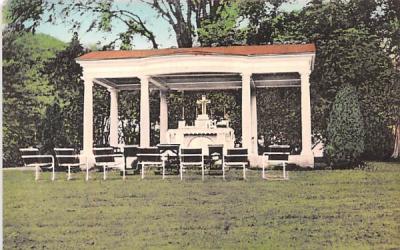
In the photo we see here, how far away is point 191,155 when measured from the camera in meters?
4.45

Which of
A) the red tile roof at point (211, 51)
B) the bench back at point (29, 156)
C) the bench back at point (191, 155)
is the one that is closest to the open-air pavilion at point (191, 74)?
the red tile roof at point (211, 51)

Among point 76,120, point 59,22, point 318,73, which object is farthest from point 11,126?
point 318,73

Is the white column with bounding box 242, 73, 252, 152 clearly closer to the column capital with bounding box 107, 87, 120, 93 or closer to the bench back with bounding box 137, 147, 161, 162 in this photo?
the bench back with bounding box 137, 147, 161, 162

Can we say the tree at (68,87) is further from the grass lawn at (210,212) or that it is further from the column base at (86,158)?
the grass lawn at (210,212)

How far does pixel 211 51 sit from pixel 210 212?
966 millimetres

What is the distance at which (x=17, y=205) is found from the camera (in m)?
4.23

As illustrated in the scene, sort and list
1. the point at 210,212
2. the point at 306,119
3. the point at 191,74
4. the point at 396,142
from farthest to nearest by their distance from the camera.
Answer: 1. the point at 191,74
2. the point at 306,119
3. the point at 210,212
4. the point at 396,142

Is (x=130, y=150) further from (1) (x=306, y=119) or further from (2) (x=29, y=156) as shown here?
(1) (x=306, y=119)

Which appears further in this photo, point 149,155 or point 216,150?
point 216,150

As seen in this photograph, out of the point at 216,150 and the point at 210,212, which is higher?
the point at 216,150

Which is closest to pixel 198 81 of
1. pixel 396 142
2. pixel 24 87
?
pixel 24 87

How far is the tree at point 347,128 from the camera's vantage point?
13.3ft

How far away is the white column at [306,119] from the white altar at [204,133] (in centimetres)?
46

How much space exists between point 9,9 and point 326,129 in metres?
2.01
